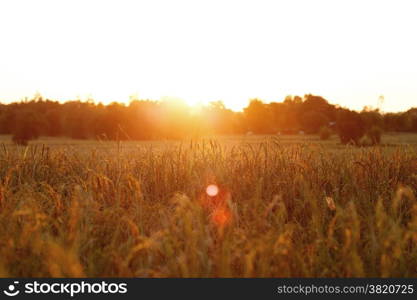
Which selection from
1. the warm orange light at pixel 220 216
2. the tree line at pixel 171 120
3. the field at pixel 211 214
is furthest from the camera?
the tree line at pixel 171 120

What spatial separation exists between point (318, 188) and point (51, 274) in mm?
3441

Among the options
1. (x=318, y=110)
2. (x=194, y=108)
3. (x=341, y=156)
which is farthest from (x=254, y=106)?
(x=341, y=156)

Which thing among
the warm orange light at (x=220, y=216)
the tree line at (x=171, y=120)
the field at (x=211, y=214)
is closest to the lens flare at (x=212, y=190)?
the field at (x=211, y=214)

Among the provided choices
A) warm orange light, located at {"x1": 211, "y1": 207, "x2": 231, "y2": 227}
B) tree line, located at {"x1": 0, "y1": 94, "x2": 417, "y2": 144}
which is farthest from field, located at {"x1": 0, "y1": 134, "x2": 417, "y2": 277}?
tree line, located at {"x1": 0, "y1": 94, "x2": 417, "y2": 144}

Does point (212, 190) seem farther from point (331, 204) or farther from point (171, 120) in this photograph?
point (171, 120)

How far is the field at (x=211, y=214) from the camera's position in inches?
130

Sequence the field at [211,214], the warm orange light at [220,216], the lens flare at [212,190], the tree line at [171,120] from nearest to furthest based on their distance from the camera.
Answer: the field at [211,214] → the warm orange light at [220,216] → the lens flare at [212,190] → the tree line at [171,120]

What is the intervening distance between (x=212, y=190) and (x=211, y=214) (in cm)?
100

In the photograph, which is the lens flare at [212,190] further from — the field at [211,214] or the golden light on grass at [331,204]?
the golden light on grass at [331,204]

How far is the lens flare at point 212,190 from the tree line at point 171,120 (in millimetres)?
34434

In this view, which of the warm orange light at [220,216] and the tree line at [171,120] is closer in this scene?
the warm orange light at [220,216]

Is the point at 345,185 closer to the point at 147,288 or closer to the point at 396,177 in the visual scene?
the point at 396,177

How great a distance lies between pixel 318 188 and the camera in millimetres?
5578

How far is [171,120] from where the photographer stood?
5622 centimetres
